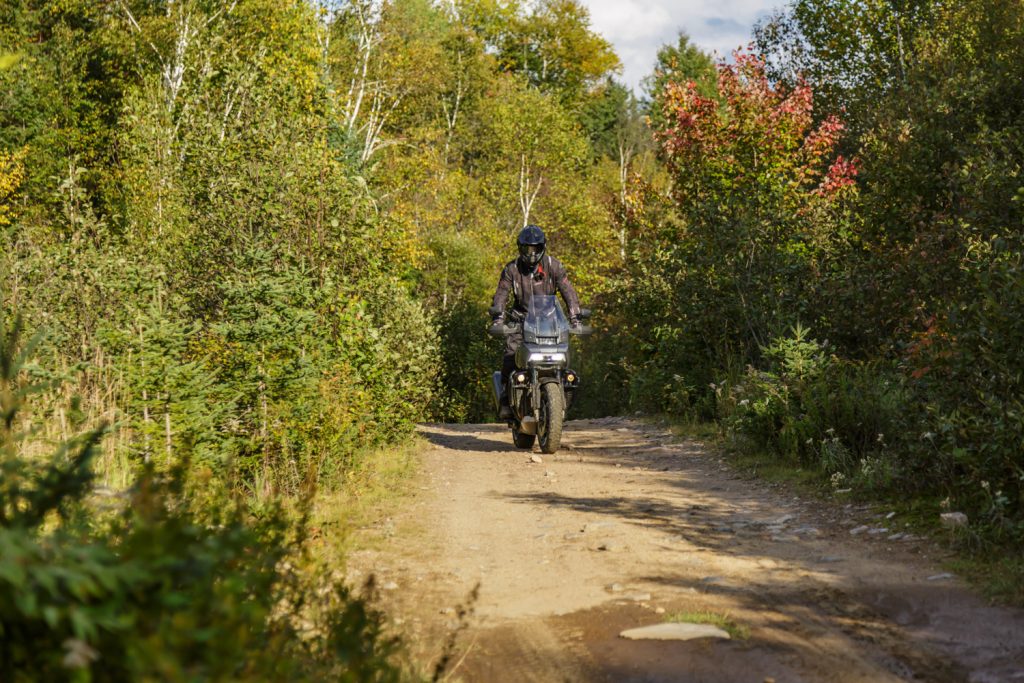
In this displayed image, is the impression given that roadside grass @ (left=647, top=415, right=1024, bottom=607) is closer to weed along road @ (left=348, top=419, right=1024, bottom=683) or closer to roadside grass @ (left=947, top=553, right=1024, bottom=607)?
roadside grass @ (left=947, top=553, right=1024, bottom=607)

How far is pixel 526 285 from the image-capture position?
42.3 ft

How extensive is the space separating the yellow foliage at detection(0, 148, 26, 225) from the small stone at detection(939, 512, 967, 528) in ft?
A: 87.7

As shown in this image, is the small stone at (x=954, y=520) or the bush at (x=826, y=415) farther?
the bush at (x=826, y=415)

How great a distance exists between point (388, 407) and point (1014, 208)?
6878 mm

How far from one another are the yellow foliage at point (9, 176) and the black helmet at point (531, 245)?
20.3m

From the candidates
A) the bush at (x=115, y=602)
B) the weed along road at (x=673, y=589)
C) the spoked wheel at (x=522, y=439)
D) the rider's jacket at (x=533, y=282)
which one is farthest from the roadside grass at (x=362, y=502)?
the rider's jacket at (x=533, y=282)

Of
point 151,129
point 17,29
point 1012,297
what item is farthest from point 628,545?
point 17,29

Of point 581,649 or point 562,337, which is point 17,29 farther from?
point 581,649

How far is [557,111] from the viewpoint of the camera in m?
46.7

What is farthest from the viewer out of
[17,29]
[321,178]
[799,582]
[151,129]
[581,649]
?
[17,29]

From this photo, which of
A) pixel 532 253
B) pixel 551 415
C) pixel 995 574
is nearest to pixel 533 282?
pixel 532 253

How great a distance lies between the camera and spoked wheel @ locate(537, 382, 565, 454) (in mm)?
12031

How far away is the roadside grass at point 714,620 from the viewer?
4910mm

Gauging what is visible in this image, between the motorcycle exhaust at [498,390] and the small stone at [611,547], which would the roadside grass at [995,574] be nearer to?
the small stone at [611,547]
